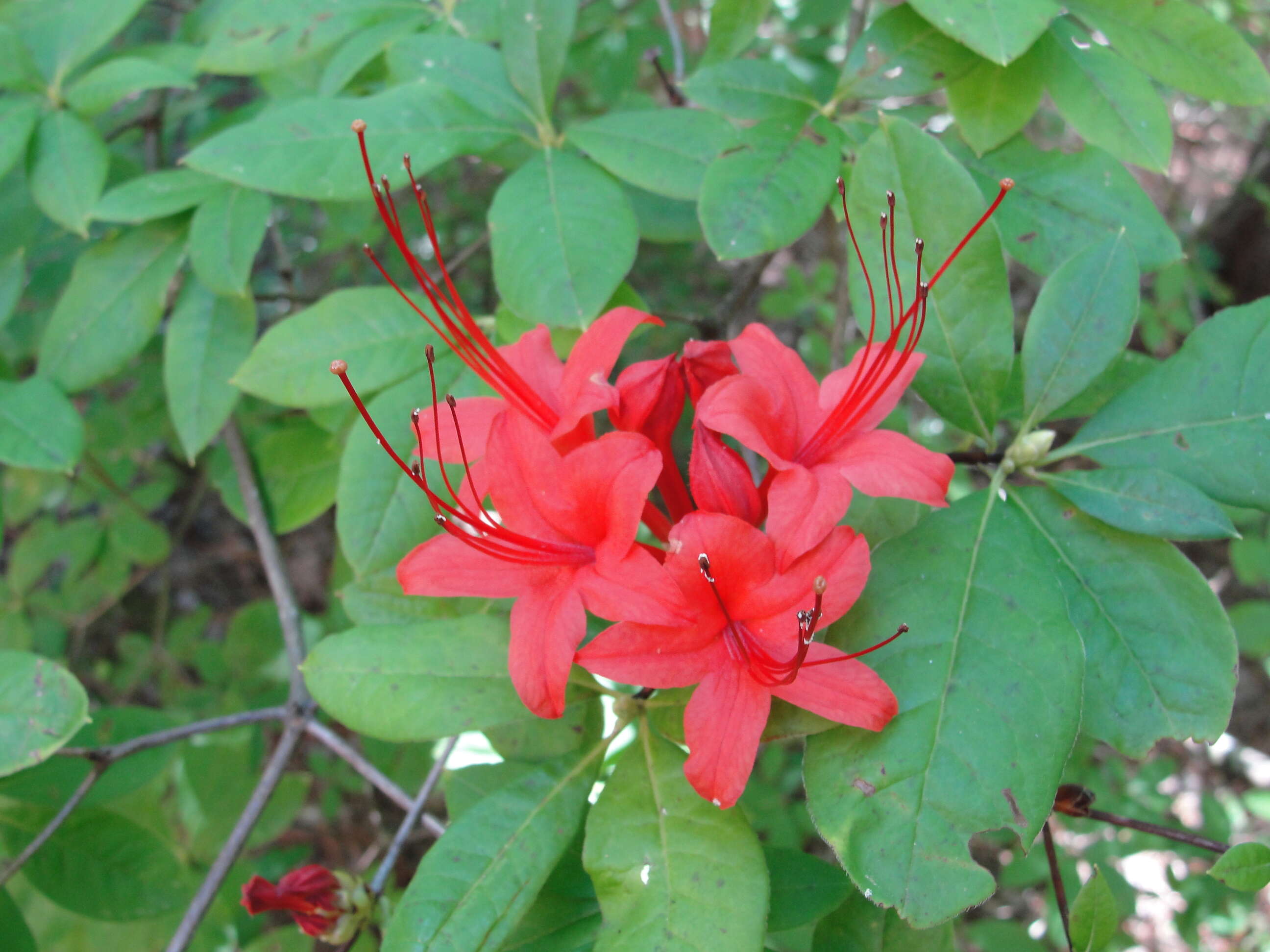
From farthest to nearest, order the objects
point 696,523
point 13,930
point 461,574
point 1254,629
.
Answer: point 1254,629
point 13,930
point 461,574
point 696,523

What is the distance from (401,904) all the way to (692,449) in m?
0.57

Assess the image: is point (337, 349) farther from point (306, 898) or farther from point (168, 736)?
point (306, 898)

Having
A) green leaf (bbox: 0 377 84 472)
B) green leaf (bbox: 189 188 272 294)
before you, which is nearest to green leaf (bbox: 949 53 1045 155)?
green leaf (bbox: 189 188 272 294)

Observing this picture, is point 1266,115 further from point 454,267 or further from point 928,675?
point 928,675

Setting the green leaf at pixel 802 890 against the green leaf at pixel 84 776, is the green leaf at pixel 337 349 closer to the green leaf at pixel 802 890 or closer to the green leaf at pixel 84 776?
the green leaf at pixel 84 776

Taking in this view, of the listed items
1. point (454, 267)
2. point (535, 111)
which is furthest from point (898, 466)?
point (454, 267)

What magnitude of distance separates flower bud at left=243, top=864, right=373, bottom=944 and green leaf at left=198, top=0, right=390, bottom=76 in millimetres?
1274

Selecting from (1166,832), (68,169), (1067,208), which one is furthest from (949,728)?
(68,169)

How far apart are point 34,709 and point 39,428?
505 millimetres

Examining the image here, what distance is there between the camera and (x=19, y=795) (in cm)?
146

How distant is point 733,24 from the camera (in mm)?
1482

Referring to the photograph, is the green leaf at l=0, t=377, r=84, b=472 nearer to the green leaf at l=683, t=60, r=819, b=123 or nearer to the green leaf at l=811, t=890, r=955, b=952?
the green leaf at l=683, t=60, r=819, b=123

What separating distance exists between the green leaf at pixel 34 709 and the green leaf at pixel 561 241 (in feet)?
2.45

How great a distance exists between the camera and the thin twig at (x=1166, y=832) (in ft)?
3.43
